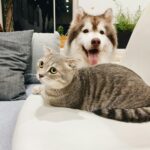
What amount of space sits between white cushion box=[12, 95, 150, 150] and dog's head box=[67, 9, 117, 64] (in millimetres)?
808

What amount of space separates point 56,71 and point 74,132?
12.7 inches

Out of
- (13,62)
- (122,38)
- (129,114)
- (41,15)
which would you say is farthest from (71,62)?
(41,15)

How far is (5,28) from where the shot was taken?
2500mm

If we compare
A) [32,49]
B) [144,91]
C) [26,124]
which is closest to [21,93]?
[32,49]

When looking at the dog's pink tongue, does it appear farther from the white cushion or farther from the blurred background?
the white cushion

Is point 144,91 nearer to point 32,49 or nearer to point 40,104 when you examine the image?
point 40,104

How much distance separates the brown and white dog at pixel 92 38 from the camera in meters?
1.83

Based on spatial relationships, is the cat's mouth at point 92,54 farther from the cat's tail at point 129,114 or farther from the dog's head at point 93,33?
the cat's tail at point 129,114

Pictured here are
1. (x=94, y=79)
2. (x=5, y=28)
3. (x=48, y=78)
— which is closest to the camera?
(x=48, y=78)

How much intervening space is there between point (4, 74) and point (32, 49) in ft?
1.08

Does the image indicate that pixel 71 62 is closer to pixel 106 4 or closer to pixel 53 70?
pixel 53 70

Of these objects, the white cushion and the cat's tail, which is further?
the cat's tail

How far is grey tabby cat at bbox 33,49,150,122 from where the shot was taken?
1.16 m

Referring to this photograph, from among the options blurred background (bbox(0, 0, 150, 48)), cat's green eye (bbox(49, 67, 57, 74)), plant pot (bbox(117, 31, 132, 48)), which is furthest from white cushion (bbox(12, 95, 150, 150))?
blurred background (bbox(0, 0, 150, 48))
